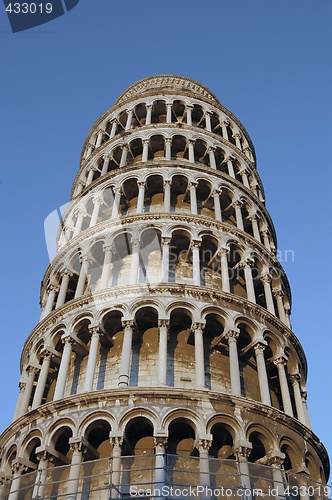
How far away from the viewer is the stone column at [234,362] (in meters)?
17.1

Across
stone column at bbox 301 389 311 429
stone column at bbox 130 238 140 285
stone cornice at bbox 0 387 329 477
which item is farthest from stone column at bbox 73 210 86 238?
stone column at bbox 301 389 311 429

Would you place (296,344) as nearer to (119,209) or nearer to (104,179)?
(119,209)

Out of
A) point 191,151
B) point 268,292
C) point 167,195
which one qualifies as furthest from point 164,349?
point 191,151

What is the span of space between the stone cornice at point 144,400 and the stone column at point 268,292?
4900 mm

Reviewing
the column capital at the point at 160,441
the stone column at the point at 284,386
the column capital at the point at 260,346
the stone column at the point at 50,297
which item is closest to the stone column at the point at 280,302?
the stone column at the point at 284,386

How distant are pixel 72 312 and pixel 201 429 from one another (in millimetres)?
6421

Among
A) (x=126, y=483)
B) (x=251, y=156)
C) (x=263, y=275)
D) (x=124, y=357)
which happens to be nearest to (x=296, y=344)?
(x=263, y=275)

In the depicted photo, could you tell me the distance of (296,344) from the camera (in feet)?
68.5

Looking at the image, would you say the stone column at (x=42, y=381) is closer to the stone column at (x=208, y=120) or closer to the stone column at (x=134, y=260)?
the stone column at (x=134, y=260)

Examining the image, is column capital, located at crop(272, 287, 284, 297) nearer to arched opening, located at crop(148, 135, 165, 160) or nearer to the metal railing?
the metal railing

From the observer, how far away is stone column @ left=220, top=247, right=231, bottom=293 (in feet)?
67.5

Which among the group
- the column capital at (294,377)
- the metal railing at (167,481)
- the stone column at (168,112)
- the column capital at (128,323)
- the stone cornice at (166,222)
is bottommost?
the metal railing at (167,481)

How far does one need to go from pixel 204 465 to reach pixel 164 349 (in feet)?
12.2

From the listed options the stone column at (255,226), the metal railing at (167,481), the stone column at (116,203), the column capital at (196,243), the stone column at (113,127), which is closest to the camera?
the metal railing at (167,481)
